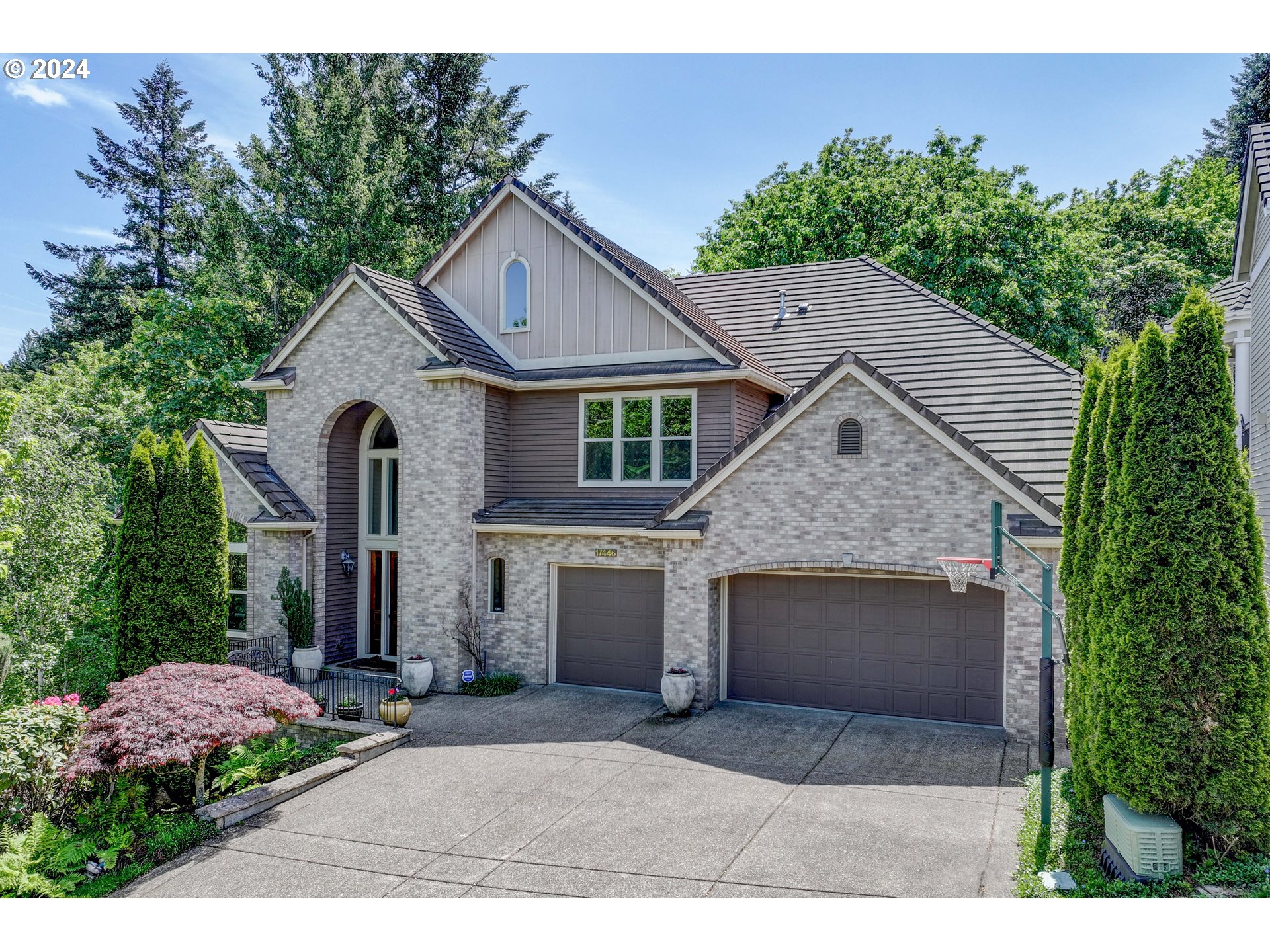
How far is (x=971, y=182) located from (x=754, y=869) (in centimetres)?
2595

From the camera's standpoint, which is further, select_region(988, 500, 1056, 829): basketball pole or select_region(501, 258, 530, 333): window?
select_region(501, 258, 530, 333): window

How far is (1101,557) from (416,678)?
11.4 meters

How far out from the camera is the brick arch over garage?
1706cm

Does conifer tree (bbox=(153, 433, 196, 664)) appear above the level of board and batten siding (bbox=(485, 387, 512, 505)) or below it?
below

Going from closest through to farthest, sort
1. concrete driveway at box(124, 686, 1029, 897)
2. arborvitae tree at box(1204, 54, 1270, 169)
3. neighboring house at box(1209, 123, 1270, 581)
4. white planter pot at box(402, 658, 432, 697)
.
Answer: concrete driveway at box(124, 686, 1029, 897)
neighboring house at box(1209, 123, 1270, 581)
white planter pot at box(402, 658, 432, 697)
arborvitae tree at box(1204, 54, 1270, 169)

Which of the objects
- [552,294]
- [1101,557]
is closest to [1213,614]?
[1101,557]

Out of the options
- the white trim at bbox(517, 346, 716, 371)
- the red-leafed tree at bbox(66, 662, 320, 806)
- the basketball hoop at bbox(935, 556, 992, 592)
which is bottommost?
the red-leafed tree at bbox(66, 662, 320, 806)

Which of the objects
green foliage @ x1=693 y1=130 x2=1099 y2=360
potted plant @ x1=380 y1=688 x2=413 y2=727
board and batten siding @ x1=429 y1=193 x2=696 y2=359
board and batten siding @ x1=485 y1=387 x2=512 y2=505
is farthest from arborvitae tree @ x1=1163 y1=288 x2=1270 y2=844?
green foliage @ x1=693 y1=130 x2=1099 y2=360

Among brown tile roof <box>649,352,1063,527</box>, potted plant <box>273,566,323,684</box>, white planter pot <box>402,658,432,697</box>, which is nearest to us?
brown tile roof <box>649,352,1063,527</box>

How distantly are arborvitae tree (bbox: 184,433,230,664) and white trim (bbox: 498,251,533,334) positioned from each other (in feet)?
21.9

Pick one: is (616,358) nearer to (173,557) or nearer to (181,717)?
(173,557)

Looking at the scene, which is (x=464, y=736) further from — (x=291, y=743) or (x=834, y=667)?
(x=834, y=667)

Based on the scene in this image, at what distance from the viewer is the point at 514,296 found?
1736 centimetres

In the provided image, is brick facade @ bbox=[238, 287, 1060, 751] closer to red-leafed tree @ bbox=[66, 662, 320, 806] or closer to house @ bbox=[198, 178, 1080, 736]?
house @ bbox=[198, 178, 1080, 736]
